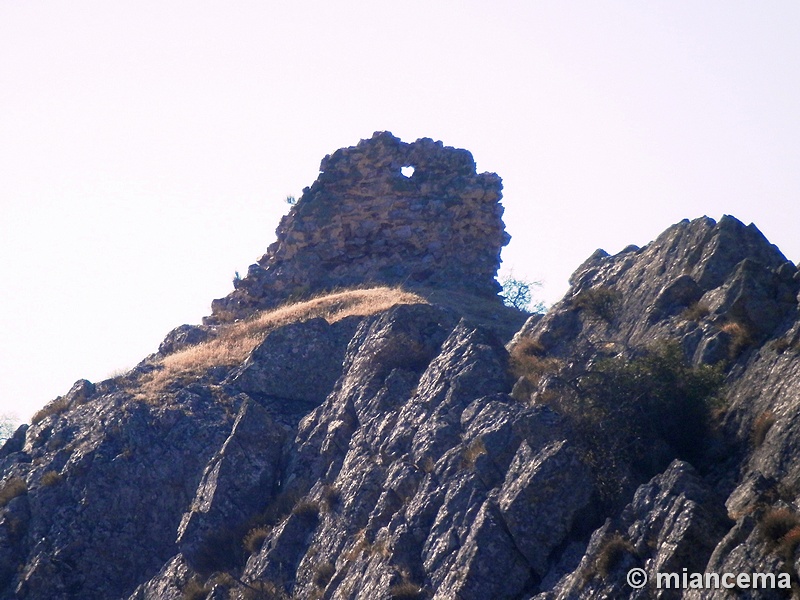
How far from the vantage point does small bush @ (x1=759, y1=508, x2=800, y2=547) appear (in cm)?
1570

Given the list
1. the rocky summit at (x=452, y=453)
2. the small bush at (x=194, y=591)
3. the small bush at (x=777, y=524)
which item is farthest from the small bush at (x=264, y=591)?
the small bush at (x=777, y=524)

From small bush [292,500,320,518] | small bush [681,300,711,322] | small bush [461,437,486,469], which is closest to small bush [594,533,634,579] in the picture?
small bush [461,437,486,469]

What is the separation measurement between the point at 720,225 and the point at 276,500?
14911 mm

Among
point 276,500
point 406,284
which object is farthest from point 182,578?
point 406,284

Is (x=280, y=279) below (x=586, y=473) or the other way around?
the other way around

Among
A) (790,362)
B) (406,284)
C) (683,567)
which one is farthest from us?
(406,284)

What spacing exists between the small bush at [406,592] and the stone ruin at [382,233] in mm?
27364

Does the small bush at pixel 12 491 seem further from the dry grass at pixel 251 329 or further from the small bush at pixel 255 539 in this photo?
the small bush at pixel 255 539

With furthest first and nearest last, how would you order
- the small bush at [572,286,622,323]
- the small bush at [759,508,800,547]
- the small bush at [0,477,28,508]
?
the small bush at [0,477,28,508] → the small bush at [572,286,622,323] → the small bush at [759,508,800,547]

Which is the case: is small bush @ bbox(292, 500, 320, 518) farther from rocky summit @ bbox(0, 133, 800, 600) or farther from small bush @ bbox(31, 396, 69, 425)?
small bush @ bbox(31, 396, 69, 425)

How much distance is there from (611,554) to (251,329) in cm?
2612

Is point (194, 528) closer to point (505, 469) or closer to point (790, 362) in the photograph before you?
point (505, 469)

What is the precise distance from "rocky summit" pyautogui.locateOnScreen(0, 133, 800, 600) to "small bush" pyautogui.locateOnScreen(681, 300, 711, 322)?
0.32 ft

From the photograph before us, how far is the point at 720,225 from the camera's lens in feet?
89.2
